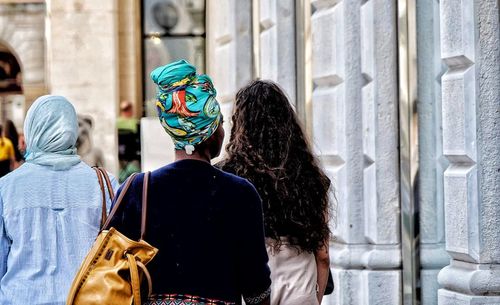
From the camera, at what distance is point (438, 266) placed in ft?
27.9

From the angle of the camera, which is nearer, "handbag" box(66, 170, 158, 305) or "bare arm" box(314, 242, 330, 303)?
"handbag" box(66, 170, 158, 305)

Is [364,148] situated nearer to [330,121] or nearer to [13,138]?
[330,121]

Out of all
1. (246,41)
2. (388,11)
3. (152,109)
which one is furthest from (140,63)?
(388,11)

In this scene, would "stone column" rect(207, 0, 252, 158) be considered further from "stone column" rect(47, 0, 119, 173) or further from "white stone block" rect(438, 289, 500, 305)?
"stone column" rect(47, 0, 119, 173)

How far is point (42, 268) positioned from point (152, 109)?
1661 cm

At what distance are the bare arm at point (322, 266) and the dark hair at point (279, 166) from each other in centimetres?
6

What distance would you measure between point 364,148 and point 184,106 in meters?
4.43

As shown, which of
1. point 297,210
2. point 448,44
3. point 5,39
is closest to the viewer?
point 297,210

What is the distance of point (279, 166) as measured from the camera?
227 inches

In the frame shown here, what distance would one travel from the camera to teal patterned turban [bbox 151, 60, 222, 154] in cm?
464

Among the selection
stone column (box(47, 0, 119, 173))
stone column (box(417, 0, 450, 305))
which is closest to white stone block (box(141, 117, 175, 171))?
stone column (box(417, 0, 450, 305))

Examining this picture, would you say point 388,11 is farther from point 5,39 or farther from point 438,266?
point 5,39

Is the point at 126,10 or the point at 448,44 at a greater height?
the point at 126,10

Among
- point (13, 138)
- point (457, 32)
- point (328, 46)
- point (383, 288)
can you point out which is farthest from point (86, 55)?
point (457, 32)
